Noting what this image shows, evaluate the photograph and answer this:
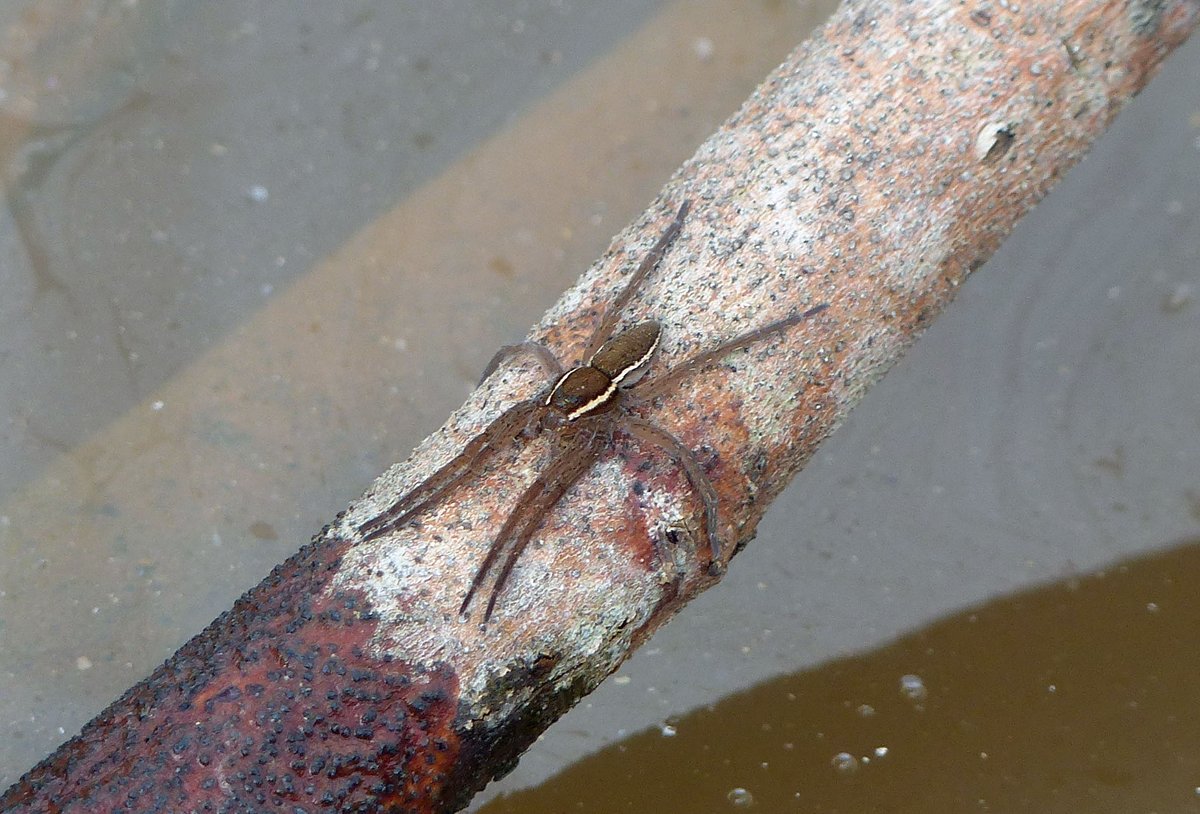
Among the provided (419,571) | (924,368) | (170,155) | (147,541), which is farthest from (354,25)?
(419,571)

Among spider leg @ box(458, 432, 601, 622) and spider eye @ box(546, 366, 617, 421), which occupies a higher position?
spider eye @ box(546, 366, 617, 421)

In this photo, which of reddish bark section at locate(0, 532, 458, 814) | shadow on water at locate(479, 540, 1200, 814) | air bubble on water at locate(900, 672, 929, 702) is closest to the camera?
reddish bark section at locate(0, 532, 458, 814)

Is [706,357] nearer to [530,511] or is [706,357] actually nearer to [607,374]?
[607,374]

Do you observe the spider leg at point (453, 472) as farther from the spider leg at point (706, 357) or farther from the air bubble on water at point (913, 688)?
the air bubble on water at point (913, 688)

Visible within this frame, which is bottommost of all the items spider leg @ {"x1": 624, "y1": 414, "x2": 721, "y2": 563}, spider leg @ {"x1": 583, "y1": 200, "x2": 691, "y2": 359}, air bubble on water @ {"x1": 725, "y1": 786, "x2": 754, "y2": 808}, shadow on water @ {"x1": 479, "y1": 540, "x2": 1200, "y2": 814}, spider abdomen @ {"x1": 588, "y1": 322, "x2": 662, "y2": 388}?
shadow on water @ {"x1": 479, "y1": 540, "x2": 1200, "y2": 814}

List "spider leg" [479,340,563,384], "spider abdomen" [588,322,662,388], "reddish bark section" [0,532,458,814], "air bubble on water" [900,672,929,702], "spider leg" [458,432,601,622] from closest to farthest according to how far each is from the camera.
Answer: "reddish bark section" [0,532,458,814], "spider leg" [458,432,601,622], "spider abdomen" [588,322,662,388], "spider leg" [479,340,563,384], "air bubble on water" [900,672,929,702]

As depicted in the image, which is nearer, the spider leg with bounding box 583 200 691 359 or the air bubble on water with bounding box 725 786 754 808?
the spider leg with bounding box 583 200 691 359

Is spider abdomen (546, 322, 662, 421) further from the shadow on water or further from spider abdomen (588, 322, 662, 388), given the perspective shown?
the shadow on water

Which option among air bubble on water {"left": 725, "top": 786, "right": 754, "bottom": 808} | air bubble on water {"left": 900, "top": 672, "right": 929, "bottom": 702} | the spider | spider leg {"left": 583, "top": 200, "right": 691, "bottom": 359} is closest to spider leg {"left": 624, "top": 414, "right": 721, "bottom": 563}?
the spider

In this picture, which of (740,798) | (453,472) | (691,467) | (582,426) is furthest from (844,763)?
(453,472)
